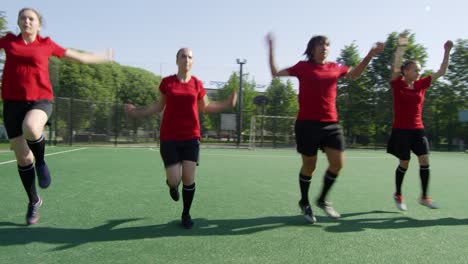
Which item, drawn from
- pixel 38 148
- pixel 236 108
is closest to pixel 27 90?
pixel 38 148

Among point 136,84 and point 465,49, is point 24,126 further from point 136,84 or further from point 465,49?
point 136,84

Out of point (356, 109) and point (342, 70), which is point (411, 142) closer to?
point (342, 70)

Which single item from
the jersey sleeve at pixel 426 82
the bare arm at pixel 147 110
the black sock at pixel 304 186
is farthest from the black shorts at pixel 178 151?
the jersey sleeve at pixel 426 82

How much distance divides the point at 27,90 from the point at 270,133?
2125 cm

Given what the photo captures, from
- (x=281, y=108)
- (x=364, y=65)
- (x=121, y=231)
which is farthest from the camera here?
(x=281, y=108)

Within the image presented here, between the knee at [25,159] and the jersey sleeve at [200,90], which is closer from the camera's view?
the knee at [25,159]

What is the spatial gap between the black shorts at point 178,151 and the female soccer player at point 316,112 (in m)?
1.17

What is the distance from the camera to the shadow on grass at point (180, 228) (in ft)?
10.2

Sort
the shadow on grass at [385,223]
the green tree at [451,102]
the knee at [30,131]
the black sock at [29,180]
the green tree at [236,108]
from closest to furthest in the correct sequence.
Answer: the knee at [30,131]
the shadow on grass at [385,223]
the black sock at [29,180]
the green tree at [451,102]
the green tree at [236,108]

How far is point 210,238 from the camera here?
10.5 feet

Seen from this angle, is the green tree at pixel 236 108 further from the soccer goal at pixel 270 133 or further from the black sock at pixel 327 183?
the black sock at pixel 327 183

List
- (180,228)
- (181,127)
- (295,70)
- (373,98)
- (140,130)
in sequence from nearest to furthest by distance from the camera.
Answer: (180,228) → (181,127) → (295,70) → (140,130) → (373,98)

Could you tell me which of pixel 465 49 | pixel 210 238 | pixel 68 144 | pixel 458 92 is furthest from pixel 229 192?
pixel 465 49

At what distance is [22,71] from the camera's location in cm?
347
